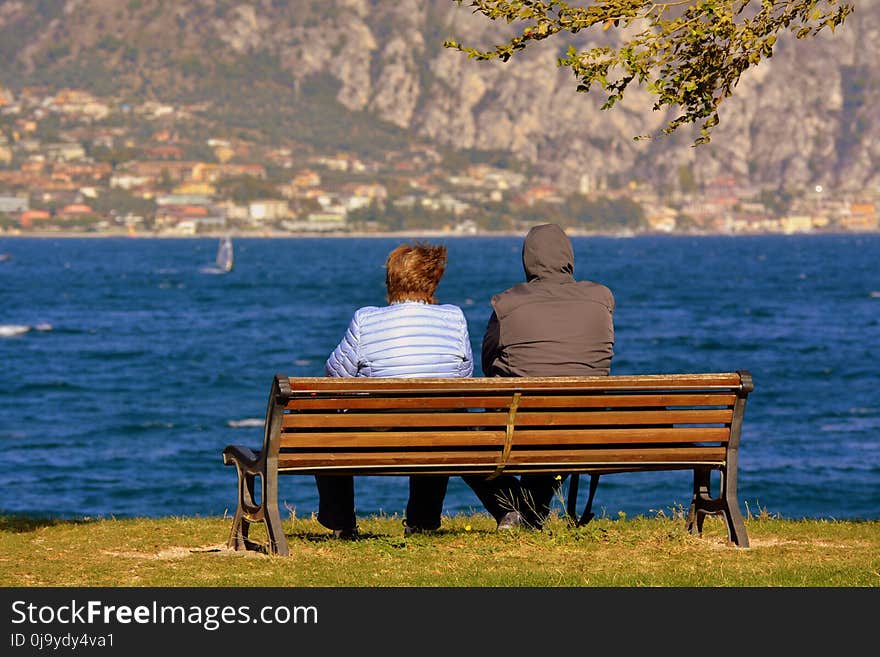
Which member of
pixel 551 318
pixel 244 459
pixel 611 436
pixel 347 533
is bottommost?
pixel 347 533

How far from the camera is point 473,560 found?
302 inches

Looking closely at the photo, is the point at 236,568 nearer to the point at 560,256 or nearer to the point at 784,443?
the point at 560,256

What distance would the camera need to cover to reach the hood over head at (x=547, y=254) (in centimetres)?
796

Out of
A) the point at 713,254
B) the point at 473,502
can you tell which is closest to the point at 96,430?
the point at 473,502

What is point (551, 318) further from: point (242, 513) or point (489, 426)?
point (242, 513)

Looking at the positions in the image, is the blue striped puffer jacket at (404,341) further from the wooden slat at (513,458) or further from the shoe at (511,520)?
the shoe at (511,520)

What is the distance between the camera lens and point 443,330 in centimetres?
801

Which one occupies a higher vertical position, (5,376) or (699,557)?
(699,557)

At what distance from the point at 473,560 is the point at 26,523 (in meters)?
4.00

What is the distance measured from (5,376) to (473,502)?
3088 cm

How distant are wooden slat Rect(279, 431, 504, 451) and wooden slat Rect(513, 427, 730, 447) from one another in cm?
23

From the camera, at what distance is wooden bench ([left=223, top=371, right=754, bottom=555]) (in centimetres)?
743

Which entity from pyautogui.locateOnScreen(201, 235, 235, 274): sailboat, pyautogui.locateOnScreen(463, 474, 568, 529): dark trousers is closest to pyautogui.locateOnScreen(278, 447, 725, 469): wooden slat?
pyautogui.locateOnScreen(463, 474, 568, 529): dark trousers

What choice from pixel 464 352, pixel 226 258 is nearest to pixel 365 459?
pixel 464 352
